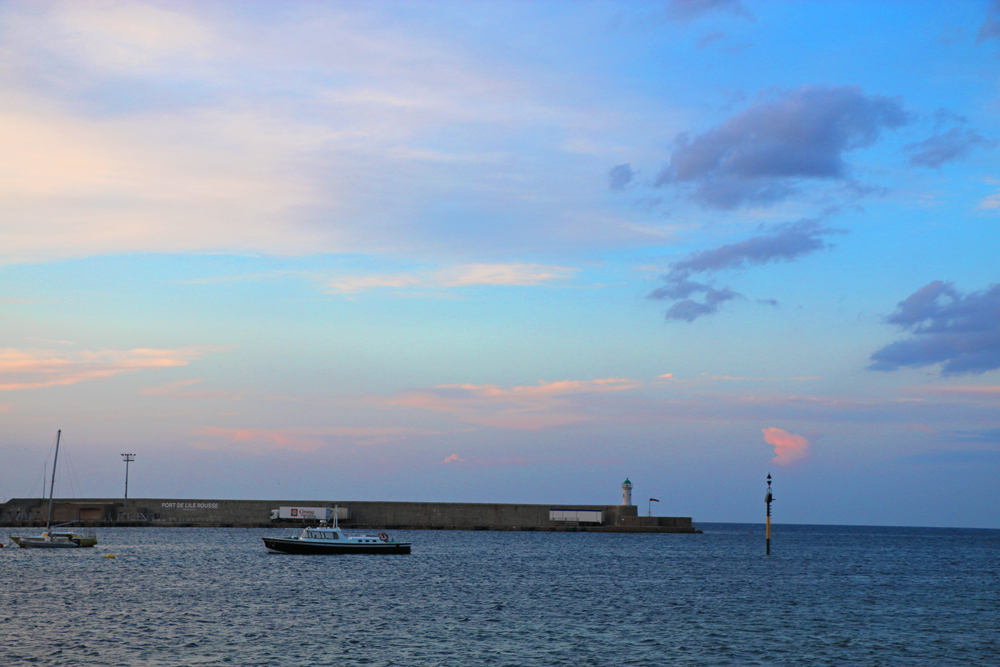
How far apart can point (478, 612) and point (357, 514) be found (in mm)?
118283

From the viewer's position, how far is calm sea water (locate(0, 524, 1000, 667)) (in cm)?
3478

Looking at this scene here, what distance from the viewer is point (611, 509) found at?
16738cm

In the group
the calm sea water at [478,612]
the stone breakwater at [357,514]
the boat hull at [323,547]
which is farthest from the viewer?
the stone breakwater at [357,514]

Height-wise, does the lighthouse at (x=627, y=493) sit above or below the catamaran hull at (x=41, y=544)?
above

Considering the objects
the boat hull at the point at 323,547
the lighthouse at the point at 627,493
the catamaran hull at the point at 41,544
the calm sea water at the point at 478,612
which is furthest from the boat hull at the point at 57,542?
the lighthouse at the point at 627,493

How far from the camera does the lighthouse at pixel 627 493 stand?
164500 mm

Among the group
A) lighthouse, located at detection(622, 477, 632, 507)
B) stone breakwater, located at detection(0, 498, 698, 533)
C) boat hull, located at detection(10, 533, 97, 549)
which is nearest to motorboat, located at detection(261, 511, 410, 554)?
boat hull, located at detection(10, 533, 97, 549)

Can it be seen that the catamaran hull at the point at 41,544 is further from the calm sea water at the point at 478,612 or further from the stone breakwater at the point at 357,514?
the stone breakwater at the point at 357,514

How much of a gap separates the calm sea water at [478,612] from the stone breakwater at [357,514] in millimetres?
72629

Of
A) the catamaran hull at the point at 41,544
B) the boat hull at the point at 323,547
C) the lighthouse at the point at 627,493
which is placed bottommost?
the catamaran hull at the point at 41,544

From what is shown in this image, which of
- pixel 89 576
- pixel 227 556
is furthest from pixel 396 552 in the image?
pixel 89 576

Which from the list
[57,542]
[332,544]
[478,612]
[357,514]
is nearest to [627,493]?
[357,514]

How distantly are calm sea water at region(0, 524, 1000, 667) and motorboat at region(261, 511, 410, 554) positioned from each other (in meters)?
2.88

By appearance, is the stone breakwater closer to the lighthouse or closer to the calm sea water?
the lighthouse
